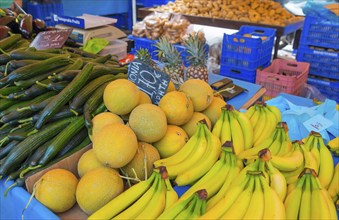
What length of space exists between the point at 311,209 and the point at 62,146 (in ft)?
2.70

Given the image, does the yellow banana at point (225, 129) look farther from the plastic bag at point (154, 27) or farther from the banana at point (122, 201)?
the plastic bag at point (154, 27)

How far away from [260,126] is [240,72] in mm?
1969

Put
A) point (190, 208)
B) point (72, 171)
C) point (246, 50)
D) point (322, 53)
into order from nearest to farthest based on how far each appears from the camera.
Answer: point (190, 208)
point (72, 171)
point (246, 50)
point (322, 53)

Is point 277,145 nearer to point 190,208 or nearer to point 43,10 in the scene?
point 190,208

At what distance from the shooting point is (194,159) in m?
0.99

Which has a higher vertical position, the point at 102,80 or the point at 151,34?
the point at 102,80

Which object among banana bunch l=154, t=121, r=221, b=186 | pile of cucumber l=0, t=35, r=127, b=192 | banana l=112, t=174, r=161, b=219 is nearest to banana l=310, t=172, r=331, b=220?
banana bunch l=154, t=121, r=221, b=186

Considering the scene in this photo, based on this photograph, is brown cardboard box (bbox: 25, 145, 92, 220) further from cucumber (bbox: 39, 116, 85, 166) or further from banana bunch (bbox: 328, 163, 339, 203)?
banana bunch (bbox: 328, 163, 339, 203)

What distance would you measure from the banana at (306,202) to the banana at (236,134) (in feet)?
0.92

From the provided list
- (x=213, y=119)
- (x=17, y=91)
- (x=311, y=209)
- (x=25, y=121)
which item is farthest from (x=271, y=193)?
(x=17, y=91)

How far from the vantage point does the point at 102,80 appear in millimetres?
1256

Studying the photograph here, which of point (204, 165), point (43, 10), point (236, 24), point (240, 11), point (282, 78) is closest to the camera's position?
point (204, 165)

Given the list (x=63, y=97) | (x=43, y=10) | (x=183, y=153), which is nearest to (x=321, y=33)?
(x=183, y=153)

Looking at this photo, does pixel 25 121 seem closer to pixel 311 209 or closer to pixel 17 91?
pixel 17 91
